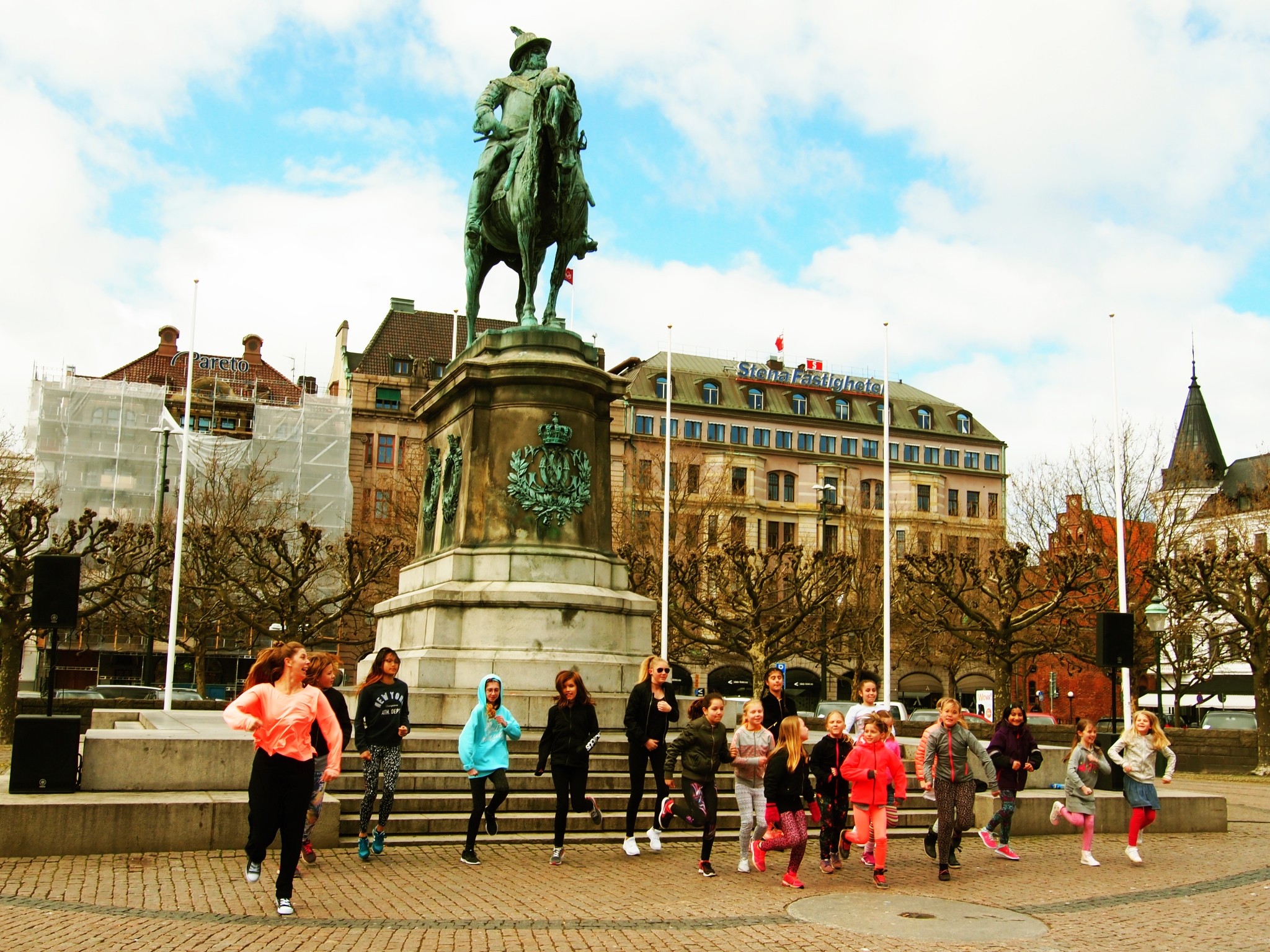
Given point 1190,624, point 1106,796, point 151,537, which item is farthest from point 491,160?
point 1190,624

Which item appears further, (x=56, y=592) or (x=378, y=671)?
(x=56, y=592)

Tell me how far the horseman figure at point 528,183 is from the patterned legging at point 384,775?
7327 mm

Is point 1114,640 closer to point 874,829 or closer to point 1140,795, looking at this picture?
point 1140,795

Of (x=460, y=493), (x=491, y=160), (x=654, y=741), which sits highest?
(x=491, y=160)

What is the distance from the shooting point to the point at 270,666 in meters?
8.55

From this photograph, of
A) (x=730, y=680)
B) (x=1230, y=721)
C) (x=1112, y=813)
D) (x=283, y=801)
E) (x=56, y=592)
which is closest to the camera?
(x=283, y=801)

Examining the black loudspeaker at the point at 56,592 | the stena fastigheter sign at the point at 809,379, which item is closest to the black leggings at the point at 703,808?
the black loudspeaker at the point at 56,592

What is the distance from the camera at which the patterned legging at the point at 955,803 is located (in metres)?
10.8

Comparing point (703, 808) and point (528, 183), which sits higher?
point (528, 183)

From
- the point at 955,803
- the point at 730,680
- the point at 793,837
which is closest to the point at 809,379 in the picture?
the point at 730,680

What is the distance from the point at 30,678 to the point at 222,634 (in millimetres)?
15968

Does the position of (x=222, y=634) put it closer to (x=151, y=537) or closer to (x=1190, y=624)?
(x=151, y=537)

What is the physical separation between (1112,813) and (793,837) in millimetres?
6212

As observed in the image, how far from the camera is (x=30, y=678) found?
192 ft
